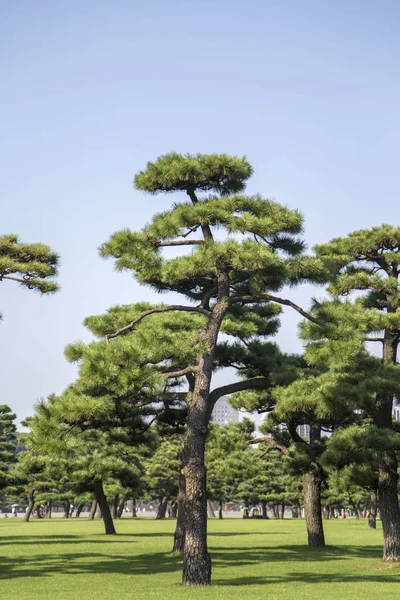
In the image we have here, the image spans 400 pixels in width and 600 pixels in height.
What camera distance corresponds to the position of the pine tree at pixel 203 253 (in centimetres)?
1374

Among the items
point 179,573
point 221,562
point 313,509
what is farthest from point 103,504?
point 179,573

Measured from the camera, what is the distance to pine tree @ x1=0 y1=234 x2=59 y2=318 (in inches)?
631

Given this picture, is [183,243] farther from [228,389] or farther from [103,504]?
[103,504]

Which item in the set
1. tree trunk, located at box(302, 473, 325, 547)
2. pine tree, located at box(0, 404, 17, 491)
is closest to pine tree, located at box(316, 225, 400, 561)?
tree trunk, located at box(302, 473, 325, 547)

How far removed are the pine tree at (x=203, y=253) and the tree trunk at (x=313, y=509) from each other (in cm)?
1162

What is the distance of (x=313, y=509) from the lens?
2478 cm

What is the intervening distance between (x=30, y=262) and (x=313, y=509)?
535 inches

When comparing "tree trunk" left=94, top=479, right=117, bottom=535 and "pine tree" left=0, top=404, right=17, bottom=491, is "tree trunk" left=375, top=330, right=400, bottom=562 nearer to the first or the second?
"tree trunk" left=94, top=479, right=117, bottom=535

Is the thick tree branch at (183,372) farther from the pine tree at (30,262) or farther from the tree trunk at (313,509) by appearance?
the tree trunk at (313,509)

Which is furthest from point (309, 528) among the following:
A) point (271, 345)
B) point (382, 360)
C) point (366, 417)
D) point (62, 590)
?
point (62, 590)

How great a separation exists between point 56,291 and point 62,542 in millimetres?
14241

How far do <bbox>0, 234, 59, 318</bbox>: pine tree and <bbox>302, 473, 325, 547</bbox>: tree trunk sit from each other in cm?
1244

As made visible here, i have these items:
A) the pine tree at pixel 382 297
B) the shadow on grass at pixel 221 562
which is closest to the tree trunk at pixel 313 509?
the shadow on grass at pixel 221 562

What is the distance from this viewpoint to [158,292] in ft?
52.7
